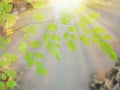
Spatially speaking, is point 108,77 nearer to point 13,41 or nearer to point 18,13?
point 13,41

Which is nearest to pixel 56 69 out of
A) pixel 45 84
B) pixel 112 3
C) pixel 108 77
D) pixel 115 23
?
pixel 45 84

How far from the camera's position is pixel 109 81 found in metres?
1.91

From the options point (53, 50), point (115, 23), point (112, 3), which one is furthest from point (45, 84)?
point (53, 50)

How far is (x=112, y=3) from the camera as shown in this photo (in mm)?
2443

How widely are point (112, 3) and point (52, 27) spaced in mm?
1799

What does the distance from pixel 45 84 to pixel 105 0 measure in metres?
1.08

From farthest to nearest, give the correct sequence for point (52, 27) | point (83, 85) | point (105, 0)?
1. point (105, 0)
2. point (83, 85)
3. point (52, 27)

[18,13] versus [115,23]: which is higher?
[115,23]

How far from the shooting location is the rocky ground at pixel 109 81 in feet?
5.91

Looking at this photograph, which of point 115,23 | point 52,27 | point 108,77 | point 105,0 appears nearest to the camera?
point 52,27

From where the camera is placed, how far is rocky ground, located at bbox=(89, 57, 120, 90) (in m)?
1.80

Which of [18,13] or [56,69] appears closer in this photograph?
[56,69]

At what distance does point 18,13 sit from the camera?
111 inches

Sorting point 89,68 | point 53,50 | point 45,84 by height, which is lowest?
point 45,84
